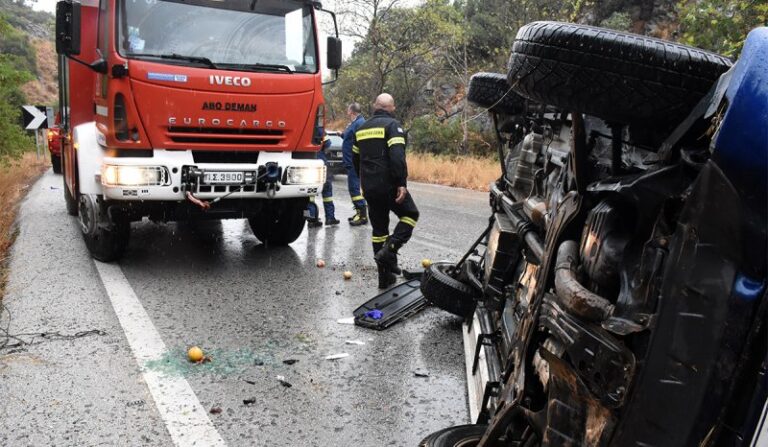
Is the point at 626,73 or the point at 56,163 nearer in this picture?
the point at 626,73

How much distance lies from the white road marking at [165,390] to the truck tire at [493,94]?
2.54 metres

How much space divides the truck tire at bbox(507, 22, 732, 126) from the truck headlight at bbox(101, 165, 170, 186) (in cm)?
434

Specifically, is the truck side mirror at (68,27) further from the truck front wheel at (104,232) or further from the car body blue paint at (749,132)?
the car body blue paint at (749,132)

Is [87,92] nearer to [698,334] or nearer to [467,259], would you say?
[467,259]

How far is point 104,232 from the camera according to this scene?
18.9ft

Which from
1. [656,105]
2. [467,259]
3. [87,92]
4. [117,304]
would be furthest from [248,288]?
[656,105]

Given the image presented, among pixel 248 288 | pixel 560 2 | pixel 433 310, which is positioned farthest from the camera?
pixel 560 2

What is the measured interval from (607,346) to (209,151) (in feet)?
15.9

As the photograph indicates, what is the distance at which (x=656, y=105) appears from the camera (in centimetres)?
170

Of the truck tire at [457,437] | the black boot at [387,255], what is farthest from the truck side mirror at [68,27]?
the truck tire at [457,437]

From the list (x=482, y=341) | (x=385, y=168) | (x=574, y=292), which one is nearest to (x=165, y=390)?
(x=482, y=341)

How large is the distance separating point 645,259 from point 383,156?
417 cm

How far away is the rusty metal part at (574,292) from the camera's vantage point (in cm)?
156

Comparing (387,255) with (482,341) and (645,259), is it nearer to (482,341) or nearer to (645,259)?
(482,341)
